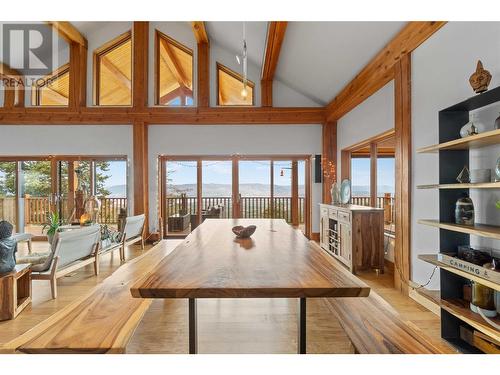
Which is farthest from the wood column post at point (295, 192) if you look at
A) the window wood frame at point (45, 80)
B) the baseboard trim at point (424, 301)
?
the window wood frame at point (45, 80)

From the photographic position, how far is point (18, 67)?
234 inches

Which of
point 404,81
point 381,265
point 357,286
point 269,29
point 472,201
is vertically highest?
point 269,29

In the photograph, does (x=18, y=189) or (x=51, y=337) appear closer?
(x=51, y=337)

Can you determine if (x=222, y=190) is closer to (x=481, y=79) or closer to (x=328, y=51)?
(x=328, y=51)

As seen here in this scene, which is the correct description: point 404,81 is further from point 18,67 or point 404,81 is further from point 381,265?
point 18,67

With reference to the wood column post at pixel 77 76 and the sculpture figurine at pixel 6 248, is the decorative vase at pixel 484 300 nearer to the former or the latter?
the sculpture figurine at pixel 6 248

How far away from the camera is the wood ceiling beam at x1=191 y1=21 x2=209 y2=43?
16.4ft

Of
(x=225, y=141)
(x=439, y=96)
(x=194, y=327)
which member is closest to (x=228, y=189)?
(x=225, y=141)

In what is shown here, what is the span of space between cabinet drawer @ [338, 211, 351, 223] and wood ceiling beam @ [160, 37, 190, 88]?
4265mm

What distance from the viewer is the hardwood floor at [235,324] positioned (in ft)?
6.56

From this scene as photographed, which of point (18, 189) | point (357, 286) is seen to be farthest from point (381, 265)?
point (18, 189)

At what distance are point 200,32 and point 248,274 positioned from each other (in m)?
5.43
